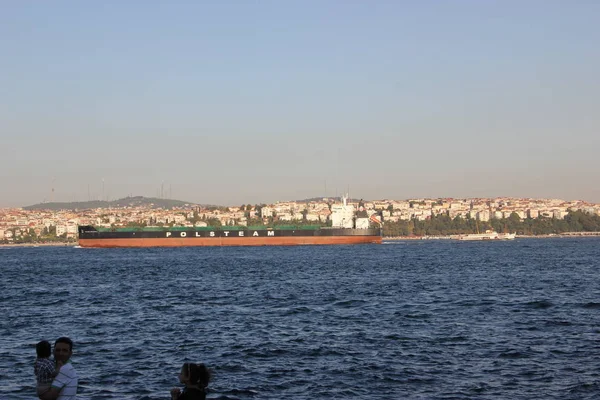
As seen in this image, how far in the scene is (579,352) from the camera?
2130 cm

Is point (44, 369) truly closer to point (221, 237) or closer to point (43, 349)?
point (43, 349)

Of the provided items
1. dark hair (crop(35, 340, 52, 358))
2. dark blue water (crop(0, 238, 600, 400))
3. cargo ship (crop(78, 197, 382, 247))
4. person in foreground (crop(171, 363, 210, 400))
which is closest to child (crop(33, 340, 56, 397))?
dark hair (crop(35, 340, 52, 358))

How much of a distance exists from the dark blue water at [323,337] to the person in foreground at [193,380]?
315 inches

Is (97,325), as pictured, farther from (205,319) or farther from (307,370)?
(307,370)

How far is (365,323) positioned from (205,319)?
6.13m

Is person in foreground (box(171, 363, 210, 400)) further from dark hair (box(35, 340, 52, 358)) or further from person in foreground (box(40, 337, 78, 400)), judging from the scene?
dark hair (box(35, 340, 52, 358))

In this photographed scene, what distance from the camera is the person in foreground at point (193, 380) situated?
29.4ft

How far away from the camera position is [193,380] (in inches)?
354

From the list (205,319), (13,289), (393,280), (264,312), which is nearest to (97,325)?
(205,319)

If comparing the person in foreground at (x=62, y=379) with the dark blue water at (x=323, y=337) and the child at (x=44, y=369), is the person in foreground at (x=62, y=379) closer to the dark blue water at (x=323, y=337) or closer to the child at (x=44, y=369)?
the child at (x=44, y=369)

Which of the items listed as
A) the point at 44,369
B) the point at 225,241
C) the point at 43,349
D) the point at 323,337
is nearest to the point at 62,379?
the point at 44,369

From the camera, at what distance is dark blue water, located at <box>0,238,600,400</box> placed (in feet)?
58.4

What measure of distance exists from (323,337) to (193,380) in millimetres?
15921

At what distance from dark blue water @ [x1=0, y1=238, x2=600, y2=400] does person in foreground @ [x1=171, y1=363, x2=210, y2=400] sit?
8004 mm
